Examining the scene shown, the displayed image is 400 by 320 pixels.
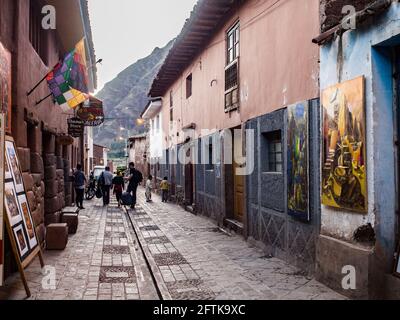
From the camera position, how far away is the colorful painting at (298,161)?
6949 mm

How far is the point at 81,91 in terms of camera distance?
9.91 m

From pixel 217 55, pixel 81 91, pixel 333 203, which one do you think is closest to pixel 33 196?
pixel 81 91

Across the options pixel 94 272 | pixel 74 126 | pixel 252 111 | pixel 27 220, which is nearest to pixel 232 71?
pixel 252 111

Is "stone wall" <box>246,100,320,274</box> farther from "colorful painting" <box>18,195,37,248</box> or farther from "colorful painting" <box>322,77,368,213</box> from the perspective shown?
"colorful painting" <box>18,195,37,248</box>

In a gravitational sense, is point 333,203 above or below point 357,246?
above

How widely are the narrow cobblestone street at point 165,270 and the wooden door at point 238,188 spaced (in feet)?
2.23

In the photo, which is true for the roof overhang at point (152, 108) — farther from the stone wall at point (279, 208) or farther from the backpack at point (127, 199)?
the stone wall at point (279, 208)

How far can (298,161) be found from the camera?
23.6 feet

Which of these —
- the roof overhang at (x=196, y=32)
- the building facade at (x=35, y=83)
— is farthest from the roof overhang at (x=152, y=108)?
the building facade at (x=35, y=83)

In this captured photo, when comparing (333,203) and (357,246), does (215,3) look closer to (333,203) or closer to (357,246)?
(333,203)

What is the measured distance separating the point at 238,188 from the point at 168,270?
176 inches

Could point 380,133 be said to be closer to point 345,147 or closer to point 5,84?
point 345,147
